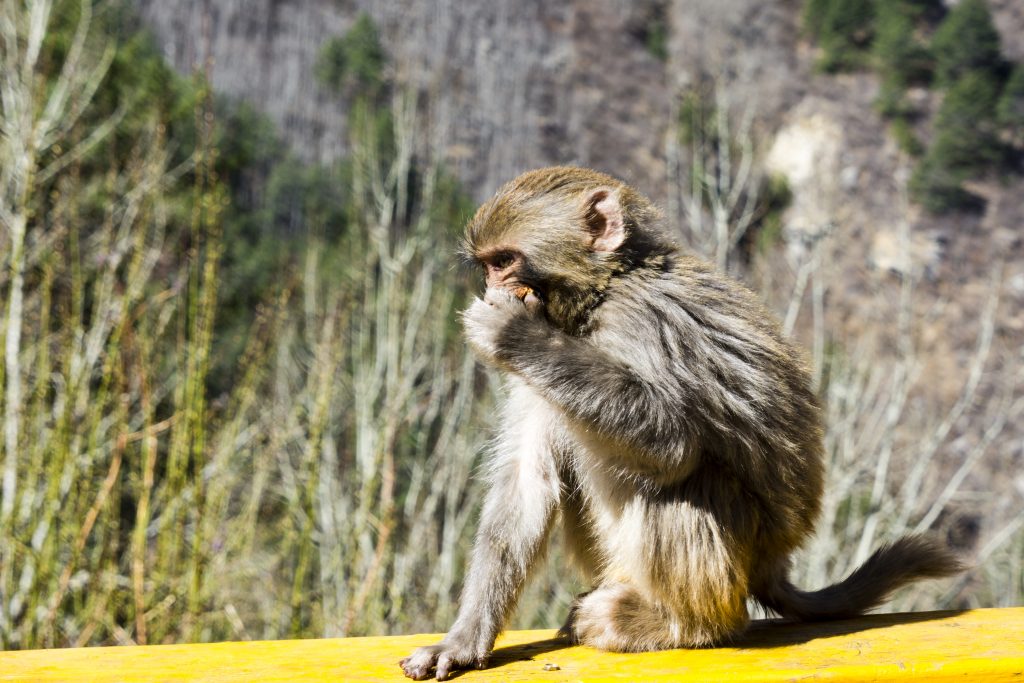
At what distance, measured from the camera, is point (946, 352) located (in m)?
26.0

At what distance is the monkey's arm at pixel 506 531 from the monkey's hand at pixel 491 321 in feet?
1.50

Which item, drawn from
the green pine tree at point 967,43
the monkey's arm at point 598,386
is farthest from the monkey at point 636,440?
the green pine tree at point 967,43

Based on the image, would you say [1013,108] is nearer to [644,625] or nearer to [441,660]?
[644,625]

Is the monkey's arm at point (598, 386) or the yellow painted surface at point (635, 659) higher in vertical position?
the monkey's arm at point (598, 386)

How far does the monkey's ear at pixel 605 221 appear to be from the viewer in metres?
2.97

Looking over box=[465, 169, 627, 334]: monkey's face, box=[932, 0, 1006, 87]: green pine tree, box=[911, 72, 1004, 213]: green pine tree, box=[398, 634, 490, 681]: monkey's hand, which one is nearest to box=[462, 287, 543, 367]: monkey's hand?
box=[465, 169, 627, 334]: monkey's face

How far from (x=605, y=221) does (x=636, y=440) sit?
2.52 ft

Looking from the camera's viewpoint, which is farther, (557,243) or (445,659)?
(557,243)

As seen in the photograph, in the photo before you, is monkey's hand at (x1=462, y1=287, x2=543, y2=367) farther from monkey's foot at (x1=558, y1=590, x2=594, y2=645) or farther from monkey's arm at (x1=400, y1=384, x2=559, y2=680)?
monkey's foot at (x1=558, y1=590, x2=594, y2=645)

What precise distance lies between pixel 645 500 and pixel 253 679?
124 cm

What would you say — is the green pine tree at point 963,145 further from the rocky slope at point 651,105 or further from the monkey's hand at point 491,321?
the monkey's hand at point 491,321

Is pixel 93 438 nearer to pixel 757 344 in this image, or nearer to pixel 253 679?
pixel 253 679

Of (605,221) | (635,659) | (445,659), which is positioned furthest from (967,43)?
(445,659)

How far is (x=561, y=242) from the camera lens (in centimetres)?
295
